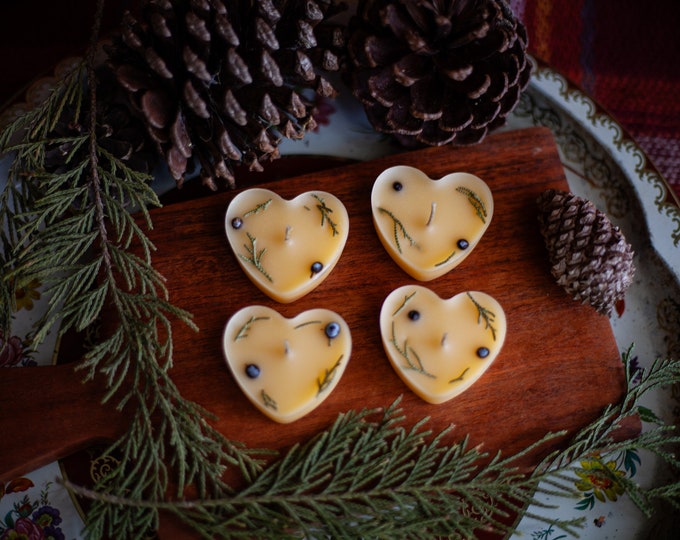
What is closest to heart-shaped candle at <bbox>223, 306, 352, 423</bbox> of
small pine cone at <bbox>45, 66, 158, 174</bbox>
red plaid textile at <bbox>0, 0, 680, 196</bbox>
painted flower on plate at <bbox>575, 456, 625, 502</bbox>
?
small pine cone at <bbox>45, 66, 158, 174</bbox>

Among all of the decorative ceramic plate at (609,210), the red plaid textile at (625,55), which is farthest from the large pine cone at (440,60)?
the red plaid textile at (625,55)

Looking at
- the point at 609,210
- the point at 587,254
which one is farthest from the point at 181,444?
the point at 609,210

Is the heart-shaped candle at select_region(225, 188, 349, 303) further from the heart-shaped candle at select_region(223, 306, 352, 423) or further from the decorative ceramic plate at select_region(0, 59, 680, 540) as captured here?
the decorative ceramic plate at select_region(0, 59, 680, 540)

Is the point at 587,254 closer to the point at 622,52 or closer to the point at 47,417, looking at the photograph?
the point at 622,52

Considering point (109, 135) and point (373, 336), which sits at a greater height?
point (109, 135)

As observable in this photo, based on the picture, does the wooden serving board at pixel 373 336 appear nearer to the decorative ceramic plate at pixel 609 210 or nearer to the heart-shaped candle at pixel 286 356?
the heart-shaped candle at pixel 286 356
